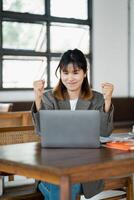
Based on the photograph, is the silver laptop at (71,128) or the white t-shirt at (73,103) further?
the white t-shirt at (73,103)

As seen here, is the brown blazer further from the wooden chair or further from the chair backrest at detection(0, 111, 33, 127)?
the chair backrest at detection(0, 111, 33, 127)

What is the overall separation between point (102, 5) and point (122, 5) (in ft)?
1.45

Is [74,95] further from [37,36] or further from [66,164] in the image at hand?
[37,36]

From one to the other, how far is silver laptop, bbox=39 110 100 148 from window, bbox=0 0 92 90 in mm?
4309

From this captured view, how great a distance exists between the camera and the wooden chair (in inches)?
91.6

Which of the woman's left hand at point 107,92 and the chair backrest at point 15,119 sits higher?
the woman's left hand at point 107,92

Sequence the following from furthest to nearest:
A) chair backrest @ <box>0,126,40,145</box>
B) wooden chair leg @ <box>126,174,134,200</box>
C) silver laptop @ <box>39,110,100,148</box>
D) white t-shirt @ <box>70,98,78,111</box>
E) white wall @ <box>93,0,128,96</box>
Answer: white wall @ <box>93,0,128,96</box> → chair backrest @ <box>0,126,40,145</box> → white t-shirt @ <box>70,98,78,111</box> → wooden chair leg @ <box>126,174,134,200</box> → silver laptop @ <box>39,110,100,148</box>

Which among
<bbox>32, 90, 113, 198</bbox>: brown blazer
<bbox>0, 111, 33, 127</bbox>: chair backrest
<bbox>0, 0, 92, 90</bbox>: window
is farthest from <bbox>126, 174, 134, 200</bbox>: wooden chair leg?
<bbox>0, 0, 92, 90</bbox>: window

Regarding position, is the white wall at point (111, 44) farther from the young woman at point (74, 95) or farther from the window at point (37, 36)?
the young woman at point (74, 95)

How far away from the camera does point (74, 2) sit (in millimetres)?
7113

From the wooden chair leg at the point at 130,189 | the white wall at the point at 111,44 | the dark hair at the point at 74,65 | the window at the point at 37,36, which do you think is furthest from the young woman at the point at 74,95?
the white wall at the point at 111,44

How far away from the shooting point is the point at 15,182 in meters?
2.54

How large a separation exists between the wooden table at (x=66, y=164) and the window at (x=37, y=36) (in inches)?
175

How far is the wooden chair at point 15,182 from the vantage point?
233cm
